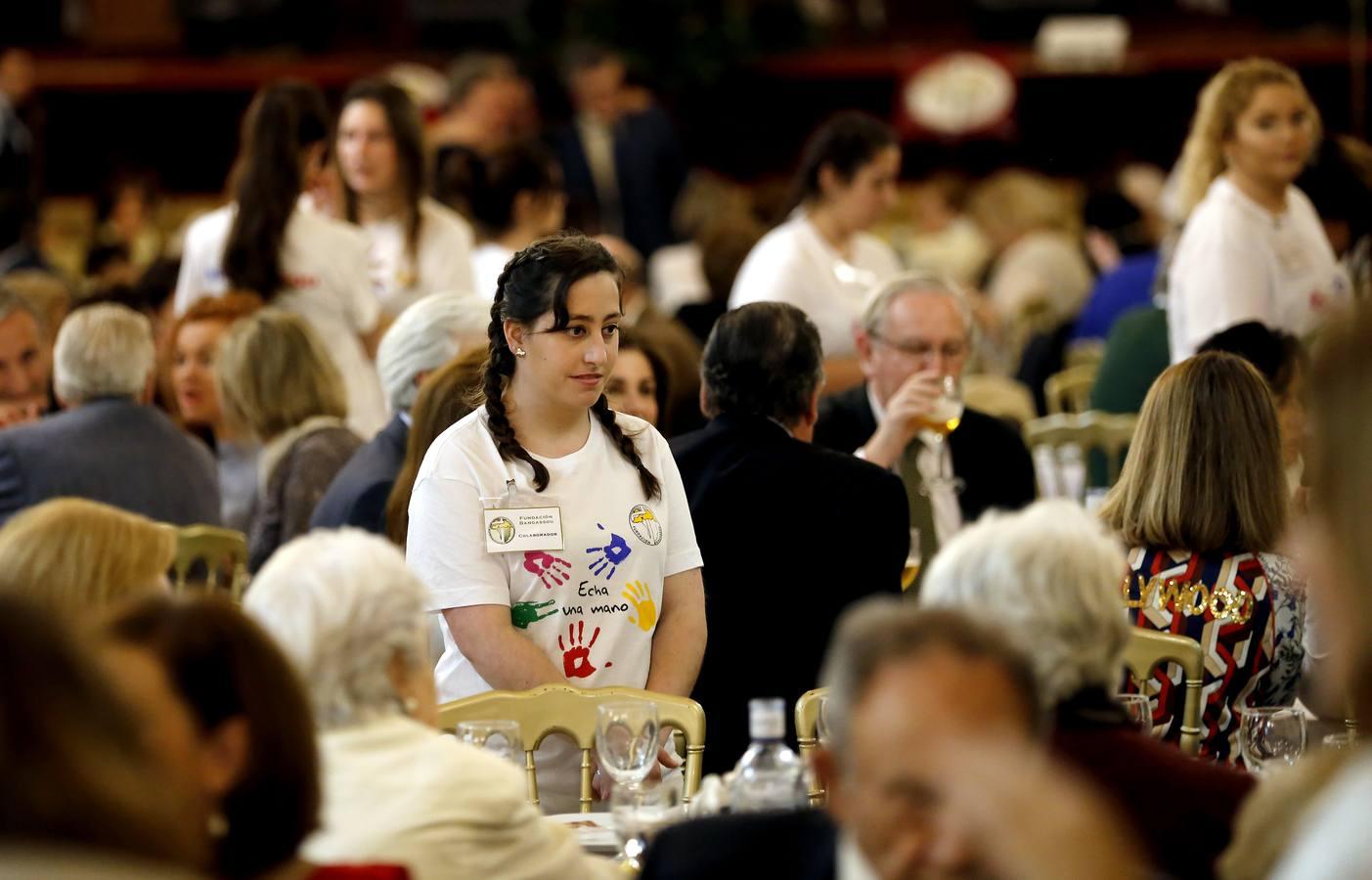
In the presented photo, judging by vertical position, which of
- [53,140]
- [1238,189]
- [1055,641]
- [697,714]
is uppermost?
[53,140]

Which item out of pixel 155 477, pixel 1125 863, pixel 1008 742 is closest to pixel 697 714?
pixel 1008 742

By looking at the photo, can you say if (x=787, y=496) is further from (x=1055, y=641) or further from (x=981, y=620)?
(x=981, y=620)

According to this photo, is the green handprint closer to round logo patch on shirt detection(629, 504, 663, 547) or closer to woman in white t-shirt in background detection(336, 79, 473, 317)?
round logo patch on shirt detection(629, 504, 663, 547)

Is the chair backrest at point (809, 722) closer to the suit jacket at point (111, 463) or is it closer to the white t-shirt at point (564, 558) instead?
the white t-shirt at point (564, 558)

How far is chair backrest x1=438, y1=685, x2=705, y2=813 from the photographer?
10.5ft

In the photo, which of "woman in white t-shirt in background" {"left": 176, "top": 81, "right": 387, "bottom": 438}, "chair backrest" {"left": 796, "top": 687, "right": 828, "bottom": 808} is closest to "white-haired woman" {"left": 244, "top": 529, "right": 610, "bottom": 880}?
"chair backrest" {"left": 796, "top": 687, "right": 828, "bottom": 808}

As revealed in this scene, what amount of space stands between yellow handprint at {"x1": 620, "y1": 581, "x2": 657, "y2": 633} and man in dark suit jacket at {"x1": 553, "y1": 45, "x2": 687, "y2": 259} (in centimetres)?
638

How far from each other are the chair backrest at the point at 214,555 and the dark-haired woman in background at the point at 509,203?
178 cm

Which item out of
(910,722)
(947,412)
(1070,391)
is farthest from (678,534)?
(1070,391)

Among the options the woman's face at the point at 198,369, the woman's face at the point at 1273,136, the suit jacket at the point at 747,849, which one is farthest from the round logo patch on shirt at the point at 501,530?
the woman's face at the point at 1273,136

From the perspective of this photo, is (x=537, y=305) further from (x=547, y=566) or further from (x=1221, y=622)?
(x=1221, y=622)

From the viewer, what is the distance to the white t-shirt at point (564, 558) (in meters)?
3.50

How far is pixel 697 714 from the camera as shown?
322cm

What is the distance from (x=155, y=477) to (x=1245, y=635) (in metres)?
2.76
